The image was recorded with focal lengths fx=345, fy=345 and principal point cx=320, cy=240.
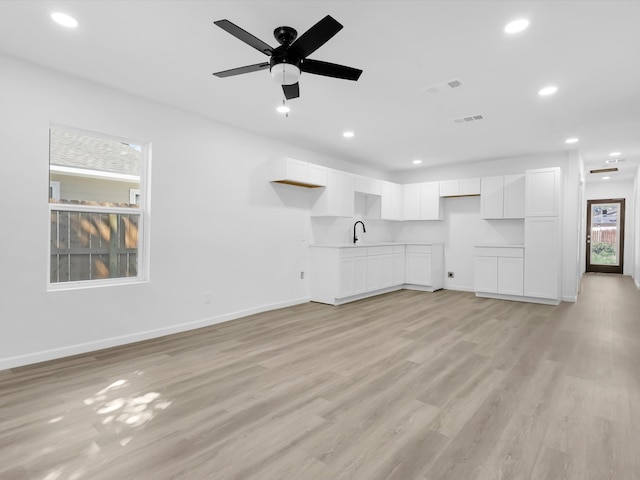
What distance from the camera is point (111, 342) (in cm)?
361

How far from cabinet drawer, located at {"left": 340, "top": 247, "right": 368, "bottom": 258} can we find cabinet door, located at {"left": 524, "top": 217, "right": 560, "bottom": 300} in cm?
282

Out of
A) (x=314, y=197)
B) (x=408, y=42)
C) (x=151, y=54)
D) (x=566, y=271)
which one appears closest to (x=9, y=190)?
(x=151, y=54)

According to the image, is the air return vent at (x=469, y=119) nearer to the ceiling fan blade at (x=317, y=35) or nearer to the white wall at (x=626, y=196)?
the ceiling fan blade at (x=317, y=35)

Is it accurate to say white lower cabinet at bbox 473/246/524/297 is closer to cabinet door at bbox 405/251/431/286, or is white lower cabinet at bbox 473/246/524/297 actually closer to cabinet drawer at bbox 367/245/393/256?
cabinet door at bbox 405/251/431/286

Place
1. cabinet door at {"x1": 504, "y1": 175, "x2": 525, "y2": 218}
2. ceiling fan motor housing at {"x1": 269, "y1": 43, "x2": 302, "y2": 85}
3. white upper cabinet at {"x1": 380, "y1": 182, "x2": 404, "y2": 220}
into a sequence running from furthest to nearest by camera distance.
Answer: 1. white upper cabinet at {"x1": 380, "y1": 182, "x2": 404, "y2": 220}
2. cabinet door at {"x1": 504, "y1": 175, "x2": 525, "y2": 218}
3. ceiling fan motor housing at {"x1": 269, "y1": 43, "x2": 302, "y2": 85}

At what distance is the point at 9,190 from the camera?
302 centimetres

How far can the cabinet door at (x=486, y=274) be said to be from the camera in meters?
6.35

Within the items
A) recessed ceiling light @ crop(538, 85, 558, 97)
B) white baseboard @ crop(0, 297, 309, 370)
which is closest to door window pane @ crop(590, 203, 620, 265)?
recessed ceiling light @ crop(538, 85, 558, 97)

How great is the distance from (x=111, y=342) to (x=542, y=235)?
21.4 ft

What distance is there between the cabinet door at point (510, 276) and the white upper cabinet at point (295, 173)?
3.60 metres

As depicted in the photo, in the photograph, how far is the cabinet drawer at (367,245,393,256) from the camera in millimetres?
6441

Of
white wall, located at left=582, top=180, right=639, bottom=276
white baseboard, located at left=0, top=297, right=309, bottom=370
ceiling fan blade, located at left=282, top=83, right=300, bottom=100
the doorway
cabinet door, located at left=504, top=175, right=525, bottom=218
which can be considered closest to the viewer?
ceiling fan blade, located at left=282, top=83, right=300, bottom=100

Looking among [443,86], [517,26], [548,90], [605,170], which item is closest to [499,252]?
[548,90]

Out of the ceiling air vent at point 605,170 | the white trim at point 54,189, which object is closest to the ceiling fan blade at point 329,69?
the white trim at point 54,189
